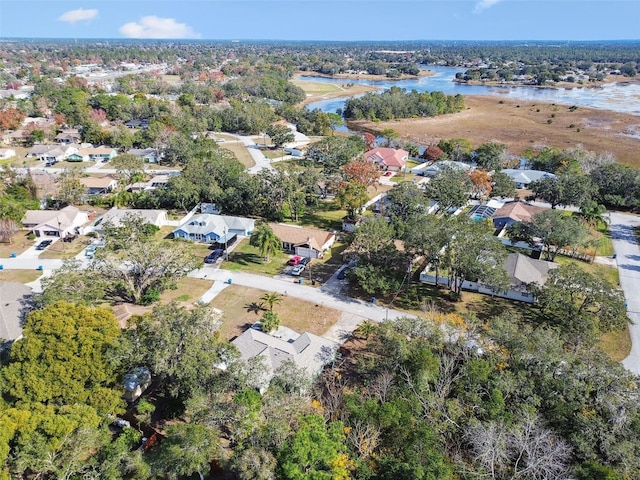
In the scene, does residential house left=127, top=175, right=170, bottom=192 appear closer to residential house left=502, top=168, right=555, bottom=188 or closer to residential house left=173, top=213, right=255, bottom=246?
residential house left=173, top=213, right=255, bottom=246

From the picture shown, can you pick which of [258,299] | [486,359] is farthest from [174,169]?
[486,359]

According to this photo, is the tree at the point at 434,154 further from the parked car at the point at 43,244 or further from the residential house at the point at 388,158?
the parked car at the point at 43,244

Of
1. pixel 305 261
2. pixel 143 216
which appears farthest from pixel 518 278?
pixel 143 216

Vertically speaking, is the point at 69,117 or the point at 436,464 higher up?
the point at 69,117

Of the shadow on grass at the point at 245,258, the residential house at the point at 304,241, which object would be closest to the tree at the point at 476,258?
the residential house at the point at 304,241

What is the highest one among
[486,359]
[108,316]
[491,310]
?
[108,316]

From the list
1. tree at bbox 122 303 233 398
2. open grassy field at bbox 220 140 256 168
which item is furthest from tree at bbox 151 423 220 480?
open grassy field at bbox 220 140 256 168

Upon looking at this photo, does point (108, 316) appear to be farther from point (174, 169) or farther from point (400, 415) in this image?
point (174, 169)
